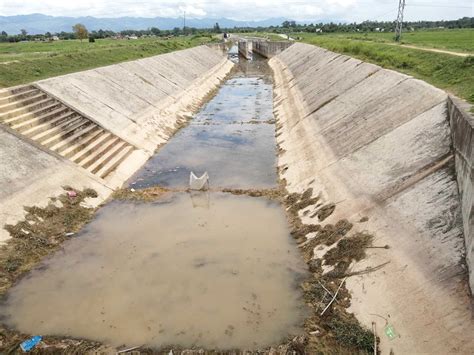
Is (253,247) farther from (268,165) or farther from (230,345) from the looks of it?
(268,165)

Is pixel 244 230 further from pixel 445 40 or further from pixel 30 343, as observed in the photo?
pixel 445 40

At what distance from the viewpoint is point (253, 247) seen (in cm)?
1432

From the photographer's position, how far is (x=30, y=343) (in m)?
9.91

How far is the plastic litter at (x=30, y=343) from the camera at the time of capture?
32.0 feet

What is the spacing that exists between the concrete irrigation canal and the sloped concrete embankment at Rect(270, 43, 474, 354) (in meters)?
0.05

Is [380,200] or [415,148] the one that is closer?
[380,200]

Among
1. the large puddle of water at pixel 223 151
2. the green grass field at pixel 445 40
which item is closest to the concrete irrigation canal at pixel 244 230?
the large puddle of water at pixel 223 151

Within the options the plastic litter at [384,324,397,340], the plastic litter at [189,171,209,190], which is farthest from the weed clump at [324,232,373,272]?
the plastic litter at [189,171,209,190]

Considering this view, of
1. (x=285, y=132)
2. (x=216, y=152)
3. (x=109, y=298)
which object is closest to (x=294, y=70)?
(x=285, y=132)

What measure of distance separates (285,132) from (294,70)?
25.3m

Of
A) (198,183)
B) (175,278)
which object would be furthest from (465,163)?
(198,183)

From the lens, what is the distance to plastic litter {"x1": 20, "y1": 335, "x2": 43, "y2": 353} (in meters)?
9.74

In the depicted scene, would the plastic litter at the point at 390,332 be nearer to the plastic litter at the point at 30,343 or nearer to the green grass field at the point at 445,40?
the plastic litter at the point at 30,343

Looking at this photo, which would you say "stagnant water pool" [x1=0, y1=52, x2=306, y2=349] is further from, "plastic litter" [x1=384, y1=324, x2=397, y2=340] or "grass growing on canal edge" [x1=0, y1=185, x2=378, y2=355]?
"plastic litter" [x1=384, y1=324, x2=397, y2=340]
